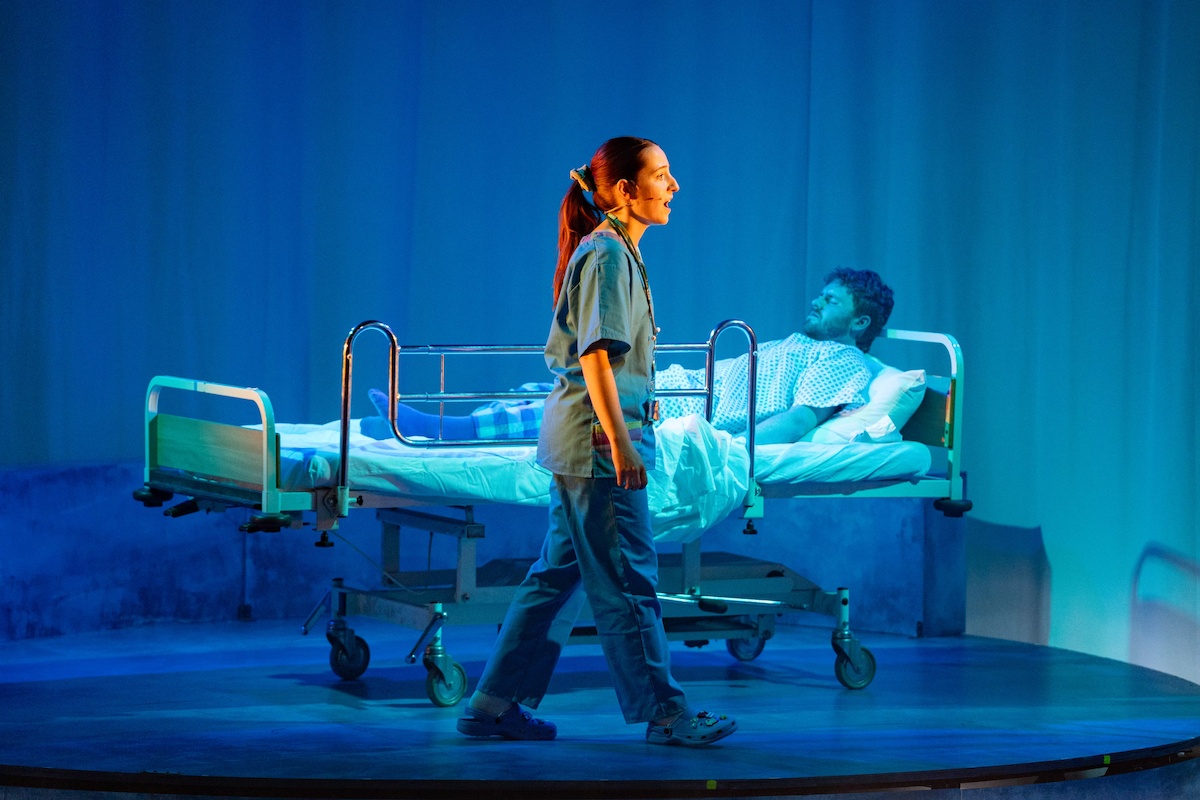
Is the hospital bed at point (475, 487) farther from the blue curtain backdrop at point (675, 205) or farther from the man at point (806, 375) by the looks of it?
the blue curtain backdrop at point (675, 205)

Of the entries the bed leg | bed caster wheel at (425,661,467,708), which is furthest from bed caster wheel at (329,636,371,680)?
the bed leg

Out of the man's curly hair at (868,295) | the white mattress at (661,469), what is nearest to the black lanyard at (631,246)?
the white mattress at (661,469)

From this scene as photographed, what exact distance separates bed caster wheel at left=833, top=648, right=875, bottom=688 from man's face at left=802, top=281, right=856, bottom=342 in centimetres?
115

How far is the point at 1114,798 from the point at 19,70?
15.6 ft

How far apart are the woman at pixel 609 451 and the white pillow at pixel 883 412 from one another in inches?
54.5

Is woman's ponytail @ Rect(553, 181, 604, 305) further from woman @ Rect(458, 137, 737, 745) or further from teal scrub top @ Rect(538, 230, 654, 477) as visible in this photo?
teal scrub top @ Rect(538, 230, 654, 477)

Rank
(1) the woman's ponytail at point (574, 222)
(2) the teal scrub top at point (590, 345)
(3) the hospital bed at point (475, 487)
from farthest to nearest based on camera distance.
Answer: (3) the hospital bed at point (475, 487), (1) the woman's ponytail at point (574, 222), (2) the teal scrub top at point (590, 345)

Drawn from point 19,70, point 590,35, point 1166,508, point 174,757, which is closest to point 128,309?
point 19,70

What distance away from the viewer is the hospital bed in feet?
13.4

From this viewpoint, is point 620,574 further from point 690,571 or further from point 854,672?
point 854,672

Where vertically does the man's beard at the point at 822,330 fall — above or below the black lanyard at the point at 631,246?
below

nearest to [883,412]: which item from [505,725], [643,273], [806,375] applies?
[806,375]

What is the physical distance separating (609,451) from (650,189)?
634mm

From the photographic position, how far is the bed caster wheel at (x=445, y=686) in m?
4.29
